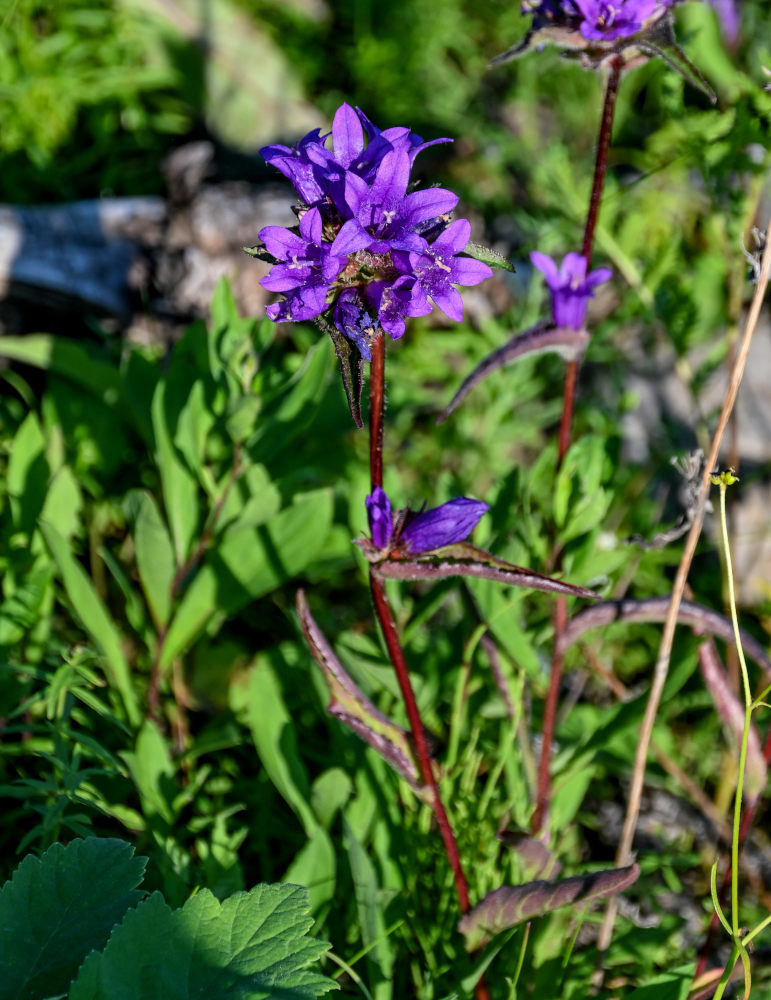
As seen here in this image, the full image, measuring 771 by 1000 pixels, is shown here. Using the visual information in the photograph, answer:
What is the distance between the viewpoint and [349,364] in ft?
4.98

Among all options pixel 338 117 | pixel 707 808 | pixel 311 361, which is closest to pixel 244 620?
pixel 311 361

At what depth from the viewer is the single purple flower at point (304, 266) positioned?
4.93 feet

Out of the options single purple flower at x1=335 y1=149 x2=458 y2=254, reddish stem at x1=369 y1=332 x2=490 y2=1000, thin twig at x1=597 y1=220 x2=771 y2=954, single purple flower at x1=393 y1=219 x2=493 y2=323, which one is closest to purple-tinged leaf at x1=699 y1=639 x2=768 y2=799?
thin twig at x1=597 y1=220 x2=771 y2=954

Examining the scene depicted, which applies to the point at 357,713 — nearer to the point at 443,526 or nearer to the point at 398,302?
the point at 443,526

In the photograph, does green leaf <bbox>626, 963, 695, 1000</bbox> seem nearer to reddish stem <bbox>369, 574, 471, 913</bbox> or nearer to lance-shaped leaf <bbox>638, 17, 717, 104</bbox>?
reddish stem <bbox>369, 574, 471, 913</bbox>

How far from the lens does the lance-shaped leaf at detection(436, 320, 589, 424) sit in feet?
6.84

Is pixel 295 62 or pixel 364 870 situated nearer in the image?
pixel 364 870

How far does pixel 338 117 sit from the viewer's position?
1.62 metres

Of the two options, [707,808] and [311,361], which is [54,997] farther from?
[707,808]

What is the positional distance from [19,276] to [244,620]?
59.9 inches

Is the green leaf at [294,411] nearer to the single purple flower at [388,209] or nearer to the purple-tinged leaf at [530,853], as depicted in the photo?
the single purple flower at [388,209]

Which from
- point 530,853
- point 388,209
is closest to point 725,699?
point 530,853

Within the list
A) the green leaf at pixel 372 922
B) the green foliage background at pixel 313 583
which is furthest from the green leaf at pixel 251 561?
the green leaf at pixel 372 922

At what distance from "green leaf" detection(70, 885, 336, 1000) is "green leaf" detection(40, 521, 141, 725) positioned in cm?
94
